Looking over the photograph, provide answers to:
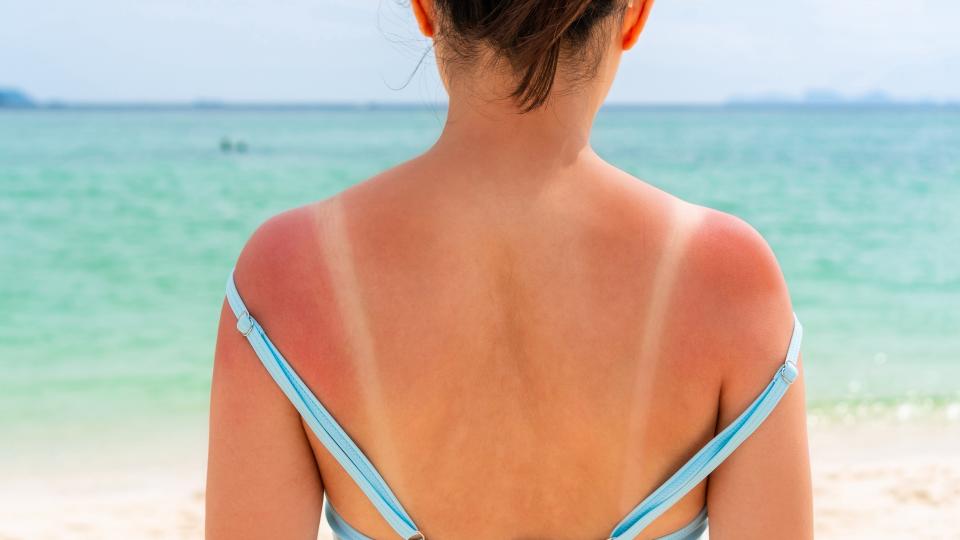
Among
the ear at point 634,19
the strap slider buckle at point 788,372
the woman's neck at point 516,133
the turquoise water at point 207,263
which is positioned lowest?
the turquoise water at point 207,263

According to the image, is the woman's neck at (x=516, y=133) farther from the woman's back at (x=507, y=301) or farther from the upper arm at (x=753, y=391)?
the upper arm at (x=753, y=391)

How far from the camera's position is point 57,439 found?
5.30 metres

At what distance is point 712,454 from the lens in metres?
1.00

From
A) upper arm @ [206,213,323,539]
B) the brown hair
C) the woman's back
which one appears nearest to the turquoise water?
upper arm @ [206,213,323,539]

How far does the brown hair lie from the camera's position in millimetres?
869

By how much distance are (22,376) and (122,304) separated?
7.31 feet

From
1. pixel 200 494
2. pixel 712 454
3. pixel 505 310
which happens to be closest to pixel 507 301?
pixel 505 310

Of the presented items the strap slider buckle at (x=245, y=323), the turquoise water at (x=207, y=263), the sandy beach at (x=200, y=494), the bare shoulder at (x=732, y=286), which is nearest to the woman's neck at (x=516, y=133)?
the bare shoulder at (x=732, y=286)

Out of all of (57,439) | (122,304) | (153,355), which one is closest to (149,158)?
(122,304)

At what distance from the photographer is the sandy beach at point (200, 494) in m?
4.11

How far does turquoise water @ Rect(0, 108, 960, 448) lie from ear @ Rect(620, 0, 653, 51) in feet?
16.9

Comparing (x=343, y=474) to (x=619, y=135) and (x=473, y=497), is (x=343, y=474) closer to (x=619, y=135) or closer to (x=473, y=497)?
(x=473, y=497)

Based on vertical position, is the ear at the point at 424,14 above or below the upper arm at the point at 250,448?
above

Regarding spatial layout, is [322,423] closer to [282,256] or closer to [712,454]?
[282,256]
